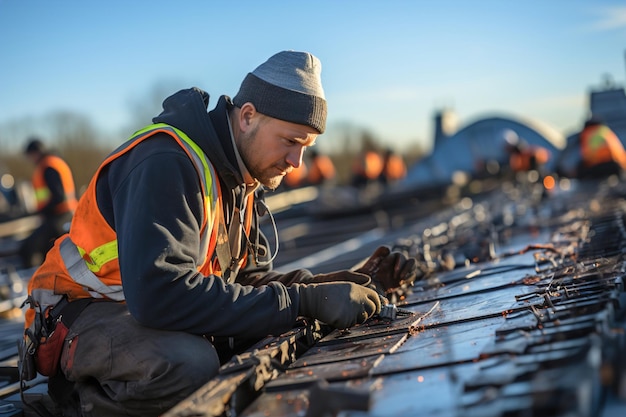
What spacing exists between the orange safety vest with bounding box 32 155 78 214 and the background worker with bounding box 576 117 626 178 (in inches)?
355

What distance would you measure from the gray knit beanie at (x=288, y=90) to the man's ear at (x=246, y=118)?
34 millimetres

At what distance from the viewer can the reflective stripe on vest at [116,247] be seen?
3162mm

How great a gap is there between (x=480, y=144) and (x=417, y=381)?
3671cm

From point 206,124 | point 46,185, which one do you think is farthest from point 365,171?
point 206,124

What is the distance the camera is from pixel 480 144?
38188 millimetres

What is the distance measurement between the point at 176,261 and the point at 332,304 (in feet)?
2.22

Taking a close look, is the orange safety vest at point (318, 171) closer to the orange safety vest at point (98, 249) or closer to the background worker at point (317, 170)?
the background worker at point (317, 170)

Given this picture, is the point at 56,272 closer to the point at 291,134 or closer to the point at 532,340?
the point at 291,134

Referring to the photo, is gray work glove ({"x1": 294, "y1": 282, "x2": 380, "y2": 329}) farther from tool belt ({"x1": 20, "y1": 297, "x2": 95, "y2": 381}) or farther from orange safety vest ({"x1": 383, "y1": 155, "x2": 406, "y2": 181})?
orange safety vest ({"x1": 383, "y1": 155, "x2": 406, "y2": 181})

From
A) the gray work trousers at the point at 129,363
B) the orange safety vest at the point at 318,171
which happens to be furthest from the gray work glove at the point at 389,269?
the orange safety vest at the point at 318,171

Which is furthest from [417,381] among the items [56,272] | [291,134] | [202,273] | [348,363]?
[56,272]

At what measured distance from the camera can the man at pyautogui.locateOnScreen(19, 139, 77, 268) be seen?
9.65 metres

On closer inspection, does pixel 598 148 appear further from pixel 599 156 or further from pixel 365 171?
pixel 365 171

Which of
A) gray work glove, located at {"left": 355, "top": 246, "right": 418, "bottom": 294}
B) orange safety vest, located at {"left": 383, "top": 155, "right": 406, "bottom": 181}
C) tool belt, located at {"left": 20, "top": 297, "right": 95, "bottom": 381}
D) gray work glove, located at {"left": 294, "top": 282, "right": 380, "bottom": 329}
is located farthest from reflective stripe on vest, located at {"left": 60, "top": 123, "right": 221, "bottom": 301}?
orange safety vest, located at {"left": 383, "top": 155, "right": 406, "bottom": 181}
